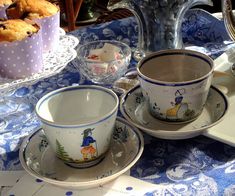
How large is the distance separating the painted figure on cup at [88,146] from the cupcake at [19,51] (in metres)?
0.22

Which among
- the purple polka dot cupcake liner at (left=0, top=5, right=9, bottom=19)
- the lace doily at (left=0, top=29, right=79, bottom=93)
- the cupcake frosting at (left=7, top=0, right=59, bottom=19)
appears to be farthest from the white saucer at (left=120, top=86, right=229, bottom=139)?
the purple polka dot cupcake liner at (left=0, top=5, right=9, bottom=19)

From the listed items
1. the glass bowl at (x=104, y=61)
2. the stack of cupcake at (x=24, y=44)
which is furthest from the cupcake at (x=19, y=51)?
the glass bowl at (x=104, y=61)

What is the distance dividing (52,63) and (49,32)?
79 millimetres

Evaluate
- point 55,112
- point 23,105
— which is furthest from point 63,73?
point 55,112

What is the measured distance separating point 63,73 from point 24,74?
0.53 ft

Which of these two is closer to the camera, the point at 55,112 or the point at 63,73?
the point at 55,112

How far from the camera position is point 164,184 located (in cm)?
52

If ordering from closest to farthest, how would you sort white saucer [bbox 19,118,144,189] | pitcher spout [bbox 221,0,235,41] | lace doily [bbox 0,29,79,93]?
white saucer [bbox 19,118,144,189]
lace doily [bbox 0,29,79,93]
pitcher spout [bbox 221,0,235,41]

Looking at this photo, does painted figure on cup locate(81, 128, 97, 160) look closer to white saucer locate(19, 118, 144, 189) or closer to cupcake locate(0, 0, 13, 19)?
white saucer locate(19, 118, 144, 189)

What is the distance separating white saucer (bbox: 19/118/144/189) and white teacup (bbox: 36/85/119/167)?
1 cm

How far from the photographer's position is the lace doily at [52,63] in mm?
652

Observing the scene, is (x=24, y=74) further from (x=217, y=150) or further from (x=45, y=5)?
(x=217, y=150)

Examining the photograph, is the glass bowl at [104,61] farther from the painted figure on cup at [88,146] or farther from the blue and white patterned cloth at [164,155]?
the painted figure on cup at [88,146]

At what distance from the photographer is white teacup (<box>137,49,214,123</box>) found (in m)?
0.56
